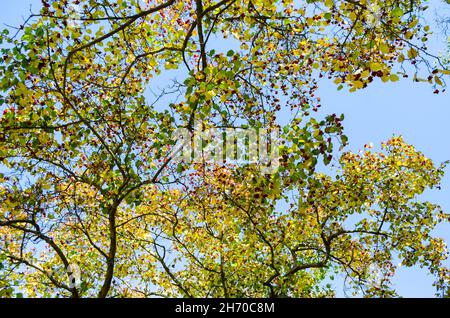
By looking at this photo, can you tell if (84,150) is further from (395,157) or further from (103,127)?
(395,157)

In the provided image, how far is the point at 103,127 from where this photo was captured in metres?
8.53

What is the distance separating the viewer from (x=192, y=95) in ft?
19.0

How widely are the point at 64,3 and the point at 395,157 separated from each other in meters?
9.96

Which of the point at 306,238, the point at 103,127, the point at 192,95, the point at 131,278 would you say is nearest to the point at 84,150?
the point at 103,127

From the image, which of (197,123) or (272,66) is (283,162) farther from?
(272,66)

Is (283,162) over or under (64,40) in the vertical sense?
under

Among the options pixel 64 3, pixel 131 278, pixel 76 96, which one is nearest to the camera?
pixel 64 3

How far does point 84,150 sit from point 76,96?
3.79 feet
